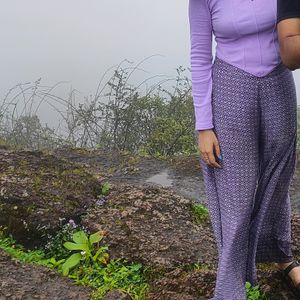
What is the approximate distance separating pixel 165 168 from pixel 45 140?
8.36ft

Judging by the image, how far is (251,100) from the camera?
7.12ft

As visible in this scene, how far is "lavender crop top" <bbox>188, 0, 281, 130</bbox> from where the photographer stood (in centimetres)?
204

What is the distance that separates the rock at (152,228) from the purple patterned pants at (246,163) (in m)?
0.58

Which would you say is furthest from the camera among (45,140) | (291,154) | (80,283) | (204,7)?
(45,140)

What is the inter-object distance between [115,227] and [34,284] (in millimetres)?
717

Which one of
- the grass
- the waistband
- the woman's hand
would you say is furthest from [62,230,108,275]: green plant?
the waistband

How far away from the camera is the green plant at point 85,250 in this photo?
114 inches

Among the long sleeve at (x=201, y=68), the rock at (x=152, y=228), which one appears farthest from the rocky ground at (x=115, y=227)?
the long sleeve at (x=201, y=68)

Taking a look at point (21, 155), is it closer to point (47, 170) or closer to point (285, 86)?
point (47, 170)

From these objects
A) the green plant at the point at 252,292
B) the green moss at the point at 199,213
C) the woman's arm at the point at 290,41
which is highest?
the woman's arm at the point at 290,41

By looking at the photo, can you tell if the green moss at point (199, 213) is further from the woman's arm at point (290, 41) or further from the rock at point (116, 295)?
the woman's arm at point (290, 41)


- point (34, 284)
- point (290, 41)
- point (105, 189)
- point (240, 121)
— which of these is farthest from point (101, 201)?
point (290, 41)

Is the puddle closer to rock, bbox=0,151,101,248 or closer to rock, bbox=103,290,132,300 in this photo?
rock, bbox=0,151,101,248

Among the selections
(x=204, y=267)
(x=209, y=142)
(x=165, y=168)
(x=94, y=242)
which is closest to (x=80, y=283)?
(x=94, y=242)
